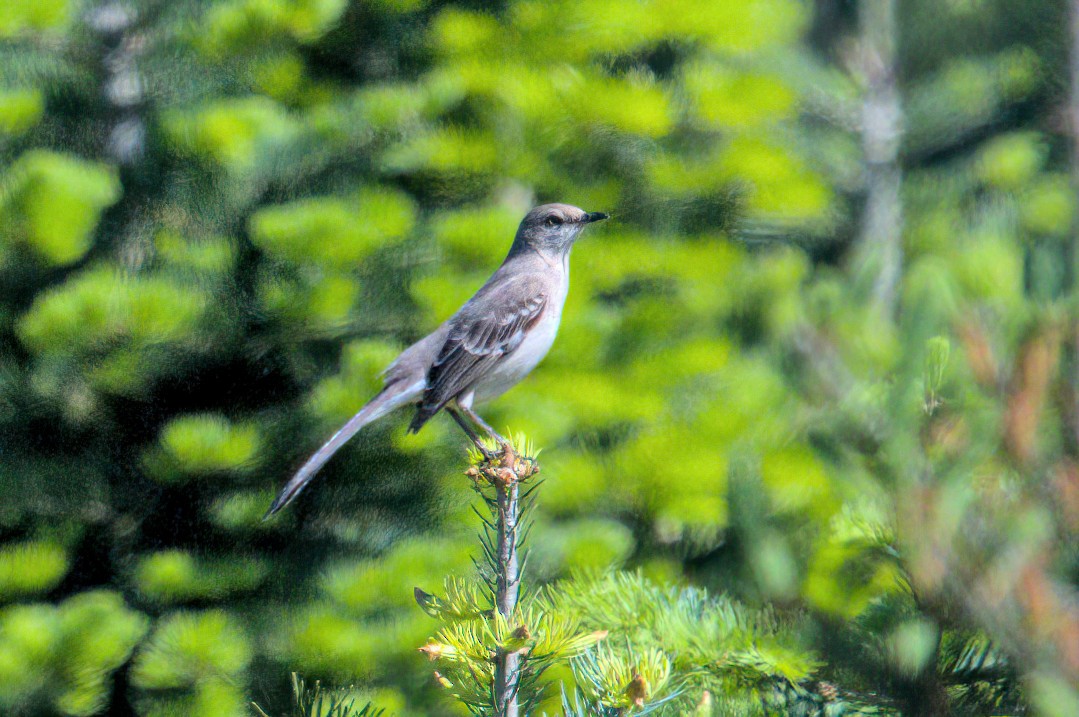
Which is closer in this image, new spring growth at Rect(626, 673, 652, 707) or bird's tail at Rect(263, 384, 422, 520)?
new spring growth at Rect(626, 673, 652, 707)

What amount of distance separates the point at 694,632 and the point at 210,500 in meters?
3.23

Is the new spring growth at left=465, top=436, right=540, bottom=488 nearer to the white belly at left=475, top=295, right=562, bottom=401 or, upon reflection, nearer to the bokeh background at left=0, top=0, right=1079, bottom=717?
the white belly at left=475, top=295, right=562, bottom=401

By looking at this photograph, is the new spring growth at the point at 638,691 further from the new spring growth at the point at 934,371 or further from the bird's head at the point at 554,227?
the bird's head at the point at 554,227

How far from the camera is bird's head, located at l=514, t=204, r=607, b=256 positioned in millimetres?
2547

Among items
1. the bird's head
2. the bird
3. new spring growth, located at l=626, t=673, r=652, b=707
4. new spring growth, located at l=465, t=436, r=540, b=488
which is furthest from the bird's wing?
new spring growth, located at l=626, t=673, r=652, b=707

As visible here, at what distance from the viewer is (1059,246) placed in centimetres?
84

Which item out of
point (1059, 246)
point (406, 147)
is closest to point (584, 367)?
point (406, 147)

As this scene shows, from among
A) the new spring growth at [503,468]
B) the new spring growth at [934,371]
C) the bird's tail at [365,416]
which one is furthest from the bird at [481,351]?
the new spring growth at [934,371]

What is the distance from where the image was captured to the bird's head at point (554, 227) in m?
2.55

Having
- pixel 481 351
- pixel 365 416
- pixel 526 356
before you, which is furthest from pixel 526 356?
pixel 365 416

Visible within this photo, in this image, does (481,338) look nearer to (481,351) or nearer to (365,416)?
(481,351)

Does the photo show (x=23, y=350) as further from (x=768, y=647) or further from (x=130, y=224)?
(x=768, y=647)

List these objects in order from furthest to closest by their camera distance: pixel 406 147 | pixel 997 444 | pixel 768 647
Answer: pixel 406 147 < pixel 768 647 < pixel 997 444

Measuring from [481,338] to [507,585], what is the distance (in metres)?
1.31
